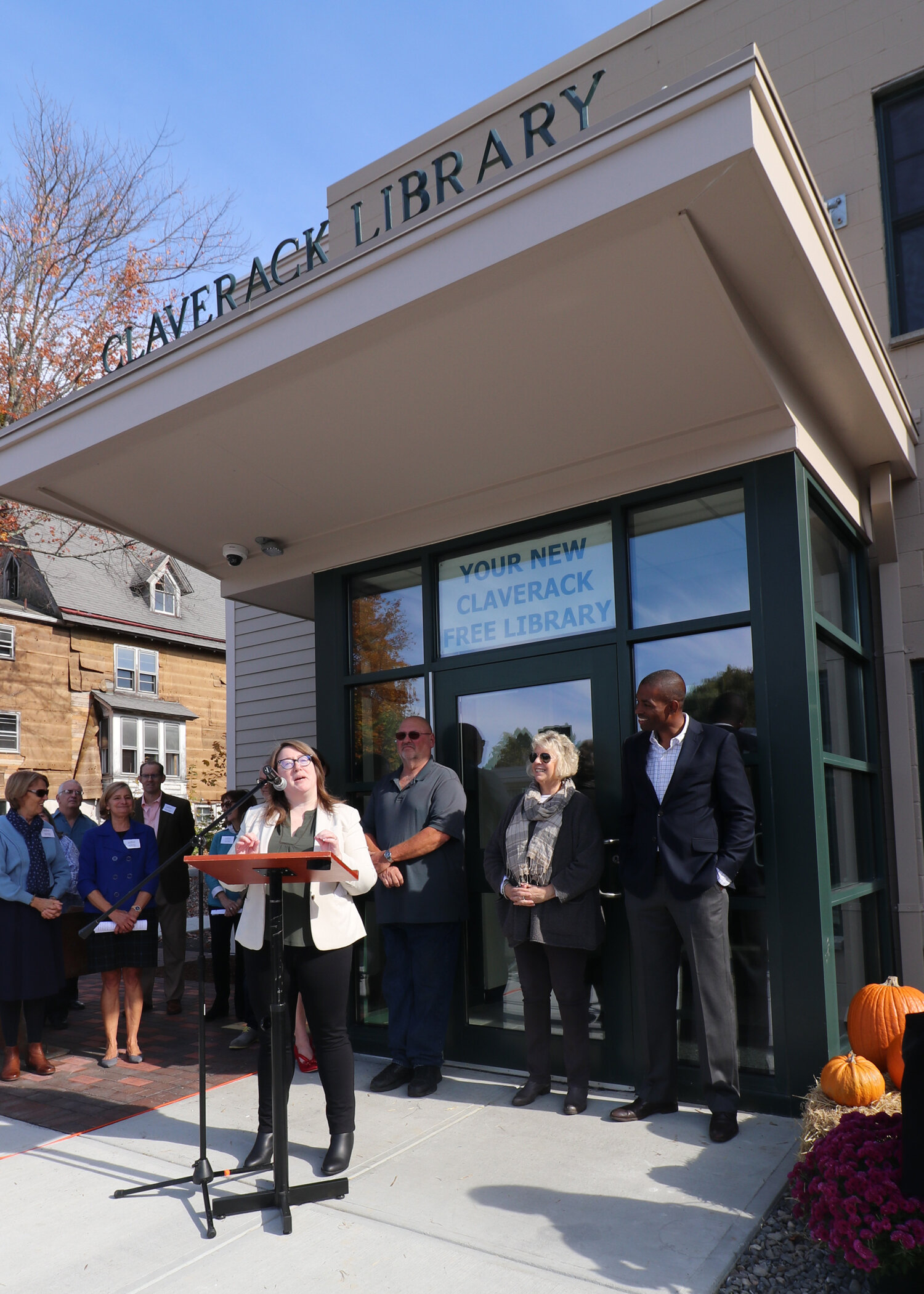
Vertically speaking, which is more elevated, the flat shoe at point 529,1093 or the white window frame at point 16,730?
the white window frame at point 16,730

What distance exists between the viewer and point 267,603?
707 cm

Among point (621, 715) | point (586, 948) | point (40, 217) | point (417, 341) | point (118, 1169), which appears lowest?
point (118, 1169)

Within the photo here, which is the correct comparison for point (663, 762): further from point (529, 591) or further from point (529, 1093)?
point (529, 1093)

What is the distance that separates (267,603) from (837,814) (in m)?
4.12

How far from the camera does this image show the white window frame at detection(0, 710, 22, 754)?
2347 cm

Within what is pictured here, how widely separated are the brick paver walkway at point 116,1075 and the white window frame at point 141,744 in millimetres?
18421

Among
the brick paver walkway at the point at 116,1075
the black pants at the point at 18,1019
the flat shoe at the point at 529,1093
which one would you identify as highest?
the black pants at the point at 18,1019

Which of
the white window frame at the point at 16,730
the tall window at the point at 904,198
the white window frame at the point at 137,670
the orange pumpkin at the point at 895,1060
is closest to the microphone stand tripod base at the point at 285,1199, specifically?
the orange pumpkin at the point at 895,1060

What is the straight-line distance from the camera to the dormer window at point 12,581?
2477 centimetres

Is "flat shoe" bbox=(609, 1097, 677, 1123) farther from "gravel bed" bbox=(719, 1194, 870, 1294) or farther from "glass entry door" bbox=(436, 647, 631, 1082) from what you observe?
"gravel bed" bbox=(719, 1194, 870, 1294)

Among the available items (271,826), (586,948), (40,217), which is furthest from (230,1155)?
(40,217)

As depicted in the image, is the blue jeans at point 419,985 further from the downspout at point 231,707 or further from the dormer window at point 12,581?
the dormer window at point 12,581

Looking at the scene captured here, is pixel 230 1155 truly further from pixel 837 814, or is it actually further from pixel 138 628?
pixel 138 628

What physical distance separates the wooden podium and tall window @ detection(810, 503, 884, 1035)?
2300 mm
